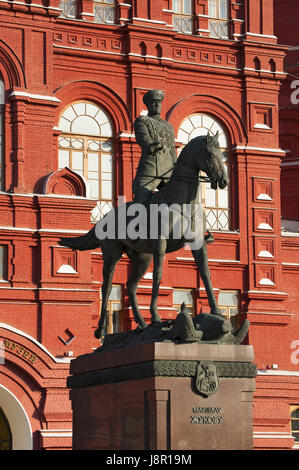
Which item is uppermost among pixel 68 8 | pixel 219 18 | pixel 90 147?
pixel 219 18

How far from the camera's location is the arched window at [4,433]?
2816 cm

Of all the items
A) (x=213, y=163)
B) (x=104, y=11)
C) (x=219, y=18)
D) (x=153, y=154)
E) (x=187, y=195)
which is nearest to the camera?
(x=213, y=163)

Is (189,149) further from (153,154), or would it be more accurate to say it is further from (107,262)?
(107,262)

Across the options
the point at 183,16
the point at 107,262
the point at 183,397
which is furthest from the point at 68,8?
the point at 183,397

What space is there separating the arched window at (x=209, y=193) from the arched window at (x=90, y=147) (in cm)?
225

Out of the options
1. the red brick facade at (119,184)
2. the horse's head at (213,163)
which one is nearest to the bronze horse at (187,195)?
the horse's head at (213,163)

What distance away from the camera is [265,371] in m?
31.2

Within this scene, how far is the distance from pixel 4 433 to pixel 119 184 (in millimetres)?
6971

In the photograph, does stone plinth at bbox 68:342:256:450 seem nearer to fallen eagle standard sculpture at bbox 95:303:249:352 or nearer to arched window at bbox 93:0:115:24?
fallen eagle standard sculpture at bbox 95:303:249:352

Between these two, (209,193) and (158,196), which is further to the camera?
(209,193)

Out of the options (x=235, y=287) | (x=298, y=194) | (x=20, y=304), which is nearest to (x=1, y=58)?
(x=20, y=304)

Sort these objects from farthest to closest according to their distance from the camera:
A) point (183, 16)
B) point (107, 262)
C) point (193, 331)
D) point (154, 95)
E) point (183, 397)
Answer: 1. point (183, 16)
2. point (107, 262)
3. point (154, 95)
4. point (193, 331)
5. point (183, 397)

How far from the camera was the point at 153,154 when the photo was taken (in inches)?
735

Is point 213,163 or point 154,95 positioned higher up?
point 154,95
